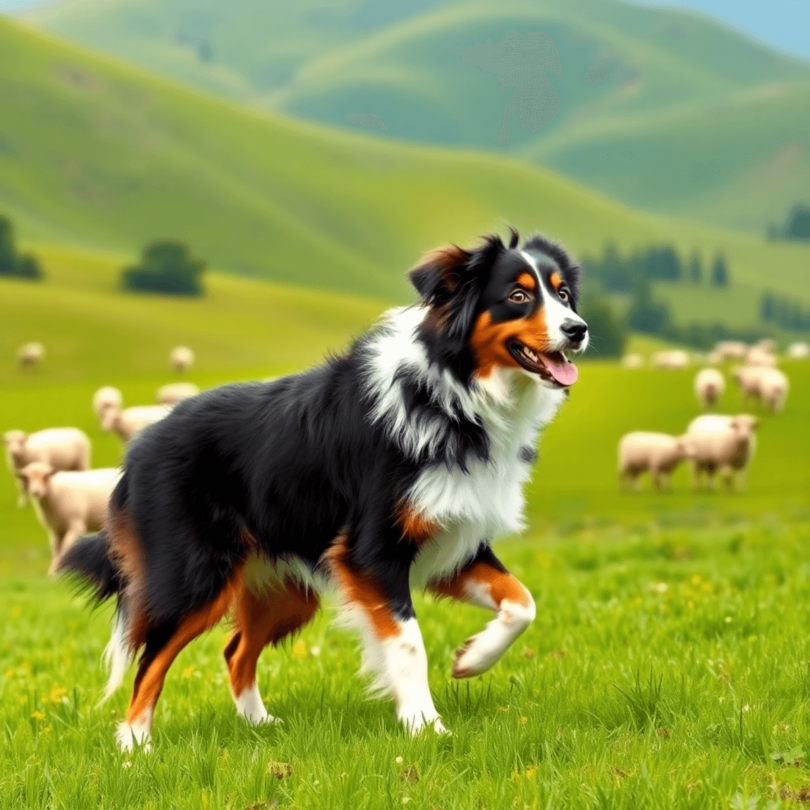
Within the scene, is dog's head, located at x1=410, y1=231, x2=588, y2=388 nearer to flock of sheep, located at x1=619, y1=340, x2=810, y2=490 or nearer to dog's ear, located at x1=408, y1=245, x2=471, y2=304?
dog's ear, located at x1=408, y1=245, x2=471, y2=304

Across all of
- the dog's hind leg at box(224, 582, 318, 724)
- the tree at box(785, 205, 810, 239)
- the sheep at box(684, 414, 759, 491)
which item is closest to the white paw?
the dog's hind leg at box(224, 582, 318, 724)

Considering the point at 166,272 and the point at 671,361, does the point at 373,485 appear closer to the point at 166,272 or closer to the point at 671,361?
the point at 671,361

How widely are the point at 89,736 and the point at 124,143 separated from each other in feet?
424

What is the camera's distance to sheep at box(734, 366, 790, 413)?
27.5 meters

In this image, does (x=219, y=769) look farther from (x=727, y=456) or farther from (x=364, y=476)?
(x=727, y=456)

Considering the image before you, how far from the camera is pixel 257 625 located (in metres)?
5.55

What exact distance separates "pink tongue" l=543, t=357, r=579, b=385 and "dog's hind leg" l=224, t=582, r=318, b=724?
176 cm

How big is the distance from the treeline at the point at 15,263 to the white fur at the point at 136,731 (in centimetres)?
7870

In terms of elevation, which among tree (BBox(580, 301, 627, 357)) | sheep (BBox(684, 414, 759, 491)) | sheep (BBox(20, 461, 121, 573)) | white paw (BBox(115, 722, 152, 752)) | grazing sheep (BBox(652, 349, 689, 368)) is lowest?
tree (BBox(580, 301, 627, 357))

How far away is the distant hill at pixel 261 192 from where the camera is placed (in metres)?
118

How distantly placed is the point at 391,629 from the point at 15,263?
3200 inches

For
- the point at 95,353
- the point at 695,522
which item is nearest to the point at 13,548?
the point at 695,522

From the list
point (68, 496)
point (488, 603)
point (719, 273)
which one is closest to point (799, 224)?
point (719, 273)

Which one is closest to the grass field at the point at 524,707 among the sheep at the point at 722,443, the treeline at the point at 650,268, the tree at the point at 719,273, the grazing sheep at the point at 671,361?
the sheep at the point at 722,443
